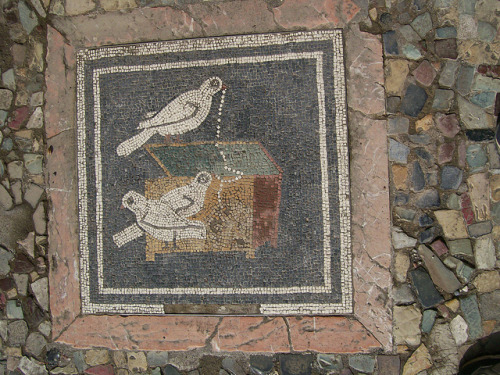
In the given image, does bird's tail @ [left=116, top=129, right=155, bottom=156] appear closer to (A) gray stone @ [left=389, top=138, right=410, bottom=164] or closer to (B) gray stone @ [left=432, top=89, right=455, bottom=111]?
(A) gray stone @ [left=389, top=138, right=410, bottom=164]

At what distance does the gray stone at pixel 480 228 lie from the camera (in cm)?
301

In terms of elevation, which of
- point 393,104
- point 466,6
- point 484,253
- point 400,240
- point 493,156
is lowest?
point 484,253

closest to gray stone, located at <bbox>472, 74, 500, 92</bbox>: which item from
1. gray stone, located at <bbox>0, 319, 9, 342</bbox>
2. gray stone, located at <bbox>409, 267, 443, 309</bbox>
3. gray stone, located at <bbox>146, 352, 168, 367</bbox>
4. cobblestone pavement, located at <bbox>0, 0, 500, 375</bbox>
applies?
cobblestone pavement, located at <bbox>0, 0, 500, 375</bbox>

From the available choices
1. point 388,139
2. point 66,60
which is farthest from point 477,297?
point 66,60

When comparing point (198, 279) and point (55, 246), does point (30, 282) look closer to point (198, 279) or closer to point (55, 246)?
point (55, 246)

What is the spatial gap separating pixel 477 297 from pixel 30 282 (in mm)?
4089

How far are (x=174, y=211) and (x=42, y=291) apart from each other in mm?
1521

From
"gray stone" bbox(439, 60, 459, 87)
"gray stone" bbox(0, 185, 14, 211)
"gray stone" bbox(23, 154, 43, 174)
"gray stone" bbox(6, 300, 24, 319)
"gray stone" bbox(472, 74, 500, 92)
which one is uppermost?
"gray stone" bbox(439, 60, 459, 87)

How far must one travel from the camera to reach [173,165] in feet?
10.5

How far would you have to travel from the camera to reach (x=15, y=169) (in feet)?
11.0

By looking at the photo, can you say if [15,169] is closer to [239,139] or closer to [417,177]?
[239,139]

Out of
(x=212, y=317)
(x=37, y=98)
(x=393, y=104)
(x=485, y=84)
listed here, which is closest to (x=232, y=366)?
(x=212, y=317)

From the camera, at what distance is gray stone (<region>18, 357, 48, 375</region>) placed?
10.9 ft

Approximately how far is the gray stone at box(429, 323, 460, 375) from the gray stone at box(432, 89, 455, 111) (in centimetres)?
189
